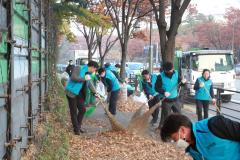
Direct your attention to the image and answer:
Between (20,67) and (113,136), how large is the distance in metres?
3.92

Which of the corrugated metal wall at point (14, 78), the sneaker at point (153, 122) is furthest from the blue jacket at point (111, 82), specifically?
the corrugated metal wall at point (14, 78)

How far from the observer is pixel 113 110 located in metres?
11.9

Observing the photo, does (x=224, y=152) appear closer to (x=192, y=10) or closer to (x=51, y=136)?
(x=51, y=136)

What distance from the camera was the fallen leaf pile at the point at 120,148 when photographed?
721 centimetres

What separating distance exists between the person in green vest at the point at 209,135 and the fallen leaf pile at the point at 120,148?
3.86m

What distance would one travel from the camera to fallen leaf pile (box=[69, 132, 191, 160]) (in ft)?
23.6

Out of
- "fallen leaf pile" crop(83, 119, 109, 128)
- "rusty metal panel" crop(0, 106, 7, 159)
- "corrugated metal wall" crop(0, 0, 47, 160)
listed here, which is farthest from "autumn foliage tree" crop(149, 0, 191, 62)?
"rusty metal panel" crop(0, 106, 7, 159)

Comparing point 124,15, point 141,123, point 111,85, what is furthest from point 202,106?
point 124,15

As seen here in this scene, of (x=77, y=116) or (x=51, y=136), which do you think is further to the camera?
(x=77, y=116)

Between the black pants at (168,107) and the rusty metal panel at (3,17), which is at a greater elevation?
the rusty metal panel at (3,17)

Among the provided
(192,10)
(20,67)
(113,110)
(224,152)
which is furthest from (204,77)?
(192,10)

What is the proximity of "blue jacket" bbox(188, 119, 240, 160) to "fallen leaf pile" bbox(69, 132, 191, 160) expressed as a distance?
3.85 metres

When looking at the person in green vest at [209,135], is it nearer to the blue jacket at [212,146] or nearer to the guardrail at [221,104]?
the blue jacket at [212,146]

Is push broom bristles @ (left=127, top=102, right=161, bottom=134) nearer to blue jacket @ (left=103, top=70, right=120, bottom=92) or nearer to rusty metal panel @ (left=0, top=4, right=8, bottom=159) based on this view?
blue jacket @ (left=103, top=70, right=120, bottom=92)
